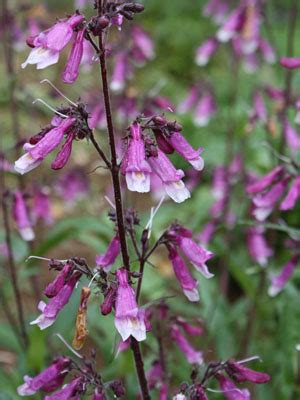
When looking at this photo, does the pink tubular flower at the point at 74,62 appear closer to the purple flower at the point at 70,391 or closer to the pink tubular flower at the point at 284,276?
the purple flower at the point at 70,391

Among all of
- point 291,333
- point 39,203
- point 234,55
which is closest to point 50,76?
point 234,55

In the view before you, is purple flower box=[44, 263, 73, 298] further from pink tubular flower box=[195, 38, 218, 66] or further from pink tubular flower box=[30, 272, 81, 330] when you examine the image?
pink tubular flower box=[195, 38, 218, 66]

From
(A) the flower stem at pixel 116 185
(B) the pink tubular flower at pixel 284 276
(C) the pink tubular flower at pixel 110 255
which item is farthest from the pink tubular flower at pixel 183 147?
(B) the pink tubular flower at pixel 284 276

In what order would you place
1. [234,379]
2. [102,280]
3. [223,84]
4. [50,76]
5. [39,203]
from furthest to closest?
[50,76]
[223,84]
[39,203]
[234,379]
[102,280]

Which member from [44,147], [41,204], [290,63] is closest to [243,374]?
[44,147]

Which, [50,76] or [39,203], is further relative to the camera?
[50,76]

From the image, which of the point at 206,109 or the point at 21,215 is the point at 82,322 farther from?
the point at 206,109

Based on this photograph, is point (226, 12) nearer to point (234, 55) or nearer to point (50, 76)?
point (234, 55)
